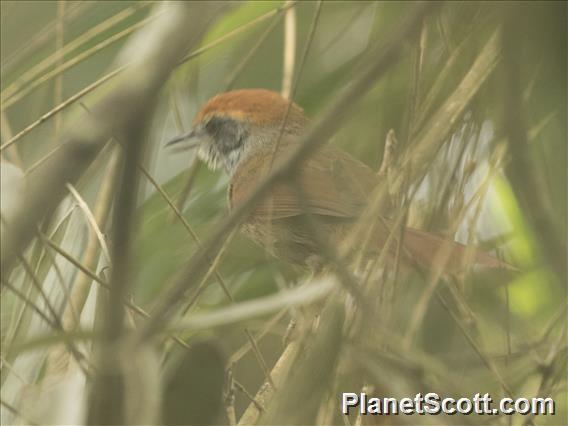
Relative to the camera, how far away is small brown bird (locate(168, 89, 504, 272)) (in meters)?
2.59

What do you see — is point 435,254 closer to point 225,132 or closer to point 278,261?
point 278,261

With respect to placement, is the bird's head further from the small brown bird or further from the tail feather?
the tail feather

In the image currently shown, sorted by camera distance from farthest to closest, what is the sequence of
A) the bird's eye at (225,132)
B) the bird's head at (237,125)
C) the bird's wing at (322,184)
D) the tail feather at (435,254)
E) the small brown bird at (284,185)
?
the bird's eye at (225,132) → the bird's head at (237,125) → the bird's wing at (322,184) → the small brown bird at (284,185) → the tail feather at (435,254)

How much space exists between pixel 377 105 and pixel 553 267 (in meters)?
1.34

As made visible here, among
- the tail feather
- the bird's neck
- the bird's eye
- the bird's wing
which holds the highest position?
the bird's eye

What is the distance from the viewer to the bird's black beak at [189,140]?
3.72 meters

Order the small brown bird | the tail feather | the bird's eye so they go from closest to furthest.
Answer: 1. the tail feather
2. the small brown bird
3. the bird's eye

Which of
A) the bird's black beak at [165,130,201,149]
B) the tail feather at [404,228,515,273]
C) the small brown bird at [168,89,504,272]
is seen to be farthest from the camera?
the bird's black beak at [165,130,201,149]

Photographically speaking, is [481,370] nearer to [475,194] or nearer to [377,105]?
[475,194]

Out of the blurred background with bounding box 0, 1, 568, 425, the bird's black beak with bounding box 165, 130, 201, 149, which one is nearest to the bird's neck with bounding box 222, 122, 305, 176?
the bird's black beak with bounding box 165, 130, 201, 149

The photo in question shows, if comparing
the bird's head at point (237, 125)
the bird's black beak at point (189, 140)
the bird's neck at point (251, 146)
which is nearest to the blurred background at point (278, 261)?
the bird's black beak at point (189, 140)

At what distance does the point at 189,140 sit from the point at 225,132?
14.3 inches

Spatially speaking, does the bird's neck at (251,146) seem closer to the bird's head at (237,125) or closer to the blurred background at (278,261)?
the bird's head at (237,125)

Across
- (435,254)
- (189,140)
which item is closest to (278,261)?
(189,140)
